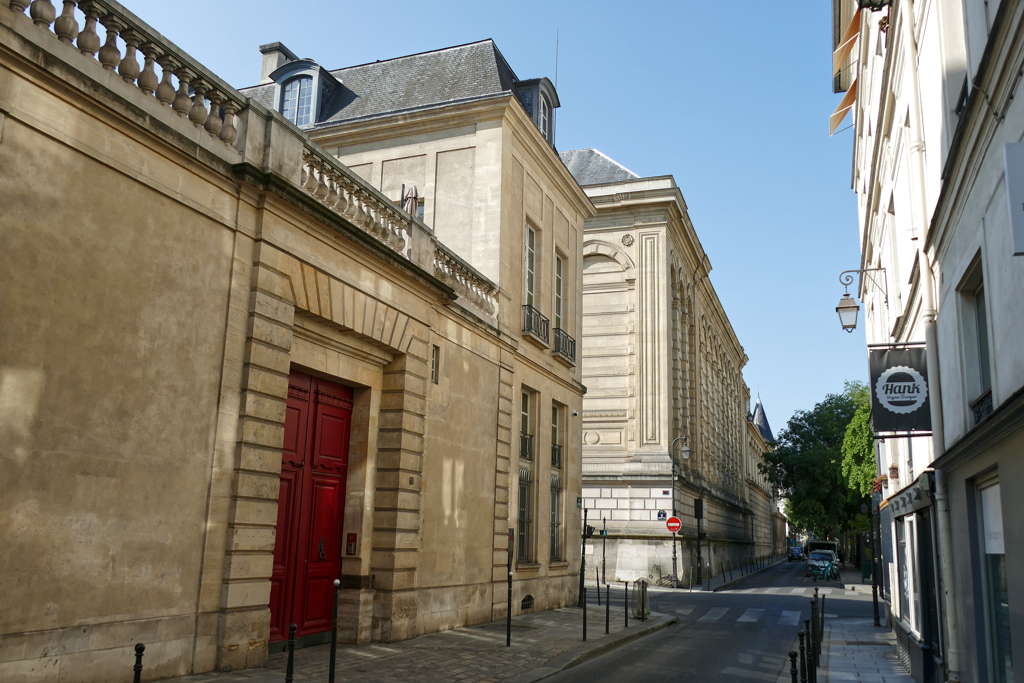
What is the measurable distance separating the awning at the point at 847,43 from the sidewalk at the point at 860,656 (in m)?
14.6

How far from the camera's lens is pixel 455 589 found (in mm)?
14047

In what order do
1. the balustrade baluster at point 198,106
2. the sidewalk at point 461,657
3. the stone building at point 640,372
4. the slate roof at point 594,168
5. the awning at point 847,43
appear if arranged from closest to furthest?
the balustrade baluster at point 198,106
the sidewalk at point 461,657
the awning at point 847,43
the stone building at point 640,372
the slate roof at point 594,168

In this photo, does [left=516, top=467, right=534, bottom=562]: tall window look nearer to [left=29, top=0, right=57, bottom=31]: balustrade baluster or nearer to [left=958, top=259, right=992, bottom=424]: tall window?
[left=958, top=259, right=992, bottom=424]: tall window

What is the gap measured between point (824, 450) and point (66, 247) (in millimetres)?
50519

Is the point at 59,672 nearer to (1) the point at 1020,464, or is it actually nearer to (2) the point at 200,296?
(2) the point at 200,296

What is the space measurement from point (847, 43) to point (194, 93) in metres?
20.1

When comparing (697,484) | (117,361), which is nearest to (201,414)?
(117,361)

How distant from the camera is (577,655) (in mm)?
11711

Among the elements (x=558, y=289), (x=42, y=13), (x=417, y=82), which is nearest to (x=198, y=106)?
(x=42, y=13)

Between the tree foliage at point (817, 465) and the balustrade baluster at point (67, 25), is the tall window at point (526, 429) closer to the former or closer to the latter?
the balustrade baluster at point (67, 25)

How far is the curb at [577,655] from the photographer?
32.8 feet

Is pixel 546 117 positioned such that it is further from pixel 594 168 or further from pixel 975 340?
pixel 594 168

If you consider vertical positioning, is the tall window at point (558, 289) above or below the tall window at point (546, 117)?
below

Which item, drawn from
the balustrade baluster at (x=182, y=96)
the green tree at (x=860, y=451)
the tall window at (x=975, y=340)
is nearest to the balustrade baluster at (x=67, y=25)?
the balustrade baluster at (x=182, y=96)
